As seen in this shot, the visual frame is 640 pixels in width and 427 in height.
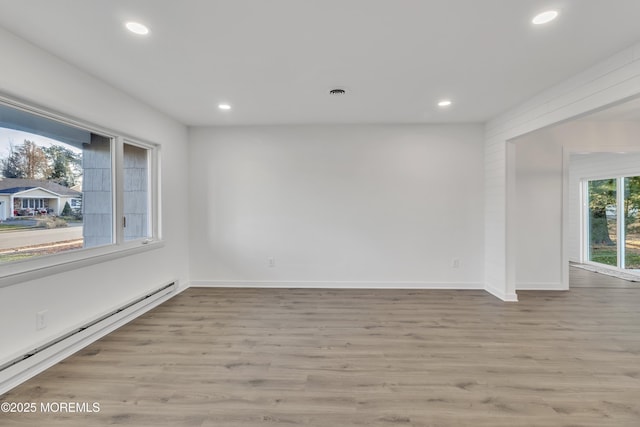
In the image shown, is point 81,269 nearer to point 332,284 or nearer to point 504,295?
point 332,284

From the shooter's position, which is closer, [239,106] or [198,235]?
[239,106]

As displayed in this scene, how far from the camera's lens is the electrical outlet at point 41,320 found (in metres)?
2.28

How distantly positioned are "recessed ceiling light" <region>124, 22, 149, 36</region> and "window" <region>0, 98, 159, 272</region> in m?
1.05

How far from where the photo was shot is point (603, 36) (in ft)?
6.93

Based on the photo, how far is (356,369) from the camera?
2.32 metres

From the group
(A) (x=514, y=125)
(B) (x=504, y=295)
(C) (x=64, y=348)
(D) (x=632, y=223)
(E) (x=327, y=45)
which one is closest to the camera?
(E) (x=327, y=45)

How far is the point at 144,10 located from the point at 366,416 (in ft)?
9.50

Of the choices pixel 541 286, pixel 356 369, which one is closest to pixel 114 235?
pixel 356 369

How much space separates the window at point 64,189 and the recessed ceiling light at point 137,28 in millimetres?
1052

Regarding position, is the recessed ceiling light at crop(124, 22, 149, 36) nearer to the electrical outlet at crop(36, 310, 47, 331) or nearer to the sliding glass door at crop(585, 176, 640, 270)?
the electrical outlet at crop(36, 310, 47, 331)

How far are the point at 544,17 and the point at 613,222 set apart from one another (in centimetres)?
646

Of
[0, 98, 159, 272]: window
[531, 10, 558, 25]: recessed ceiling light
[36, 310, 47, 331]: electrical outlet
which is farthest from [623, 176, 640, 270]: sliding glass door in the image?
[36, 310, 47, 331]: electrical outlet

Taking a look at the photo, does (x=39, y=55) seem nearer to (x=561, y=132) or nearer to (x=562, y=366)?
(x=562, y=366)

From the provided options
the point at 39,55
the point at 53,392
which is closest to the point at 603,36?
the point at 39,55
